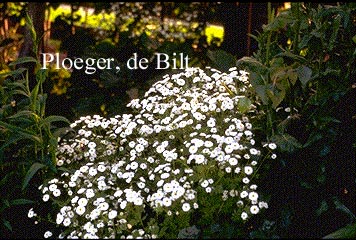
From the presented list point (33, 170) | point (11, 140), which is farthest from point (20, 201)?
point (11, 140)

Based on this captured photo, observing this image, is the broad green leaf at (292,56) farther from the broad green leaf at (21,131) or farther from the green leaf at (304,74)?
the broad green leaf at (21,131)

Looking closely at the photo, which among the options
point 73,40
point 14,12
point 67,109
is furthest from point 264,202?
point 14,12

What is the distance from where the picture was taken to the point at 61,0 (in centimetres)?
667

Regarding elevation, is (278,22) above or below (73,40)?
above

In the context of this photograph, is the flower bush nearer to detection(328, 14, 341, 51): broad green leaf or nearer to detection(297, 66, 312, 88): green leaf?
detection(297, 66, 312, 88): green leaf

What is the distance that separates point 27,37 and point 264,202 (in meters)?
3.10

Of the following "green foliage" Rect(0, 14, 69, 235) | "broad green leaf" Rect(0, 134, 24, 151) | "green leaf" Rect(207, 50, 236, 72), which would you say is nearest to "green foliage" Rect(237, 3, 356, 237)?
"green leaf" Rect(207, 50, 236, 72)

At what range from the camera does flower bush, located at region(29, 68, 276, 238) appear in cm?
314

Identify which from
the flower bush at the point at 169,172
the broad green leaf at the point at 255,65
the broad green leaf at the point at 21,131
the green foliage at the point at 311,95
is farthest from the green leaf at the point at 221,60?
the broad green leaf at the point at 21,131

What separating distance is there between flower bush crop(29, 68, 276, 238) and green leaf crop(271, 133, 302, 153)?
6cm

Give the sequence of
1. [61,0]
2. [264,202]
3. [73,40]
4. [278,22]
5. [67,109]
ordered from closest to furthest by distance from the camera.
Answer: [264,202] < [278,22] < [67,109] < [73,40] < [61,0]

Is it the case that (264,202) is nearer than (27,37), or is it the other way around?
(264,202)

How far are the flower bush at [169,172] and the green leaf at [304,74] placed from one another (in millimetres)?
380

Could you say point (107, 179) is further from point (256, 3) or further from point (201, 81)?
point (256, 3)
